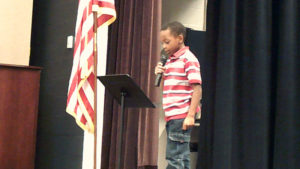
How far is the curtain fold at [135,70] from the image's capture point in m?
3.00

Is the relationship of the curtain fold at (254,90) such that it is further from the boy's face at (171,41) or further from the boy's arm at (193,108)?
the boy's face at (171,41)

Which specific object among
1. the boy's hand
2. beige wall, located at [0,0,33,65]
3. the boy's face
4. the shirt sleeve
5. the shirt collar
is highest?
beige wall, located at [0,0,33,65]

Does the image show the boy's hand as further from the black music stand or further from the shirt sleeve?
the black music stand

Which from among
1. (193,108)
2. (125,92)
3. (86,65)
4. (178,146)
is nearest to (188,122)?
(193,108)

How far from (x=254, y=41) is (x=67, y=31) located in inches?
98.0

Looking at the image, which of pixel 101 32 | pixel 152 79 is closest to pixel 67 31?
pixel 101 32

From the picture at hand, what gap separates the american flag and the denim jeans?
0.60 metres

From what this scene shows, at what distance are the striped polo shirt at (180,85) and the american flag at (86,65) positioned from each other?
562 mm

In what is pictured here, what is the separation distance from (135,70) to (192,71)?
718 mm

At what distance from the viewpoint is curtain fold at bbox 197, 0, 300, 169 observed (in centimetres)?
187

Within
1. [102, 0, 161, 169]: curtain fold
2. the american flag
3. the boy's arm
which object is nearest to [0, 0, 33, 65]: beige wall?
[102, 0, 161, 169]: curtain fold

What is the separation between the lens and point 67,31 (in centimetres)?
407

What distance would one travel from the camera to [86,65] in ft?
9.16

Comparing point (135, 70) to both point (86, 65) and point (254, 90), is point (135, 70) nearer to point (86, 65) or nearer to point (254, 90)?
point (86, 65)
